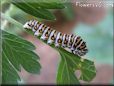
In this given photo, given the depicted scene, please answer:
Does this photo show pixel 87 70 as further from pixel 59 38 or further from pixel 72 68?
pixel 59 38

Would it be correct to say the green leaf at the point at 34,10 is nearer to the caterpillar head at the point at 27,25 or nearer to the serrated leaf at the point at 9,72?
the caterpillar head at the point at 27,25

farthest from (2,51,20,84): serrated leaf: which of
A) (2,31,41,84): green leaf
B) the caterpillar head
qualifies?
the caterpillar head

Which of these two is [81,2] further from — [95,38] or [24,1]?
[95,38]

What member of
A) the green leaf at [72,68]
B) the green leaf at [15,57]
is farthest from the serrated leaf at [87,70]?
the green leaf at [15,57]

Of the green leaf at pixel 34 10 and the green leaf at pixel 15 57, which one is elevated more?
the green leaf at pixel 34 10

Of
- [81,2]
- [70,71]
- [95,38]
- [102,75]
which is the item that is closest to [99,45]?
[95,38]

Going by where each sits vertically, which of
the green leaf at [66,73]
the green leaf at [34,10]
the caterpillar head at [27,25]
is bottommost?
the green leaf at [66,73]

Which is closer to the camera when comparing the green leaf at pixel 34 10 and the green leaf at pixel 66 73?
the green leaf at pixel 34 10

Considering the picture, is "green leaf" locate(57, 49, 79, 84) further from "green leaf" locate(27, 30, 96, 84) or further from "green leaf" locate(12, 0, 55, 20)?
"green leaf" locate(12, 0, 55, 20)
